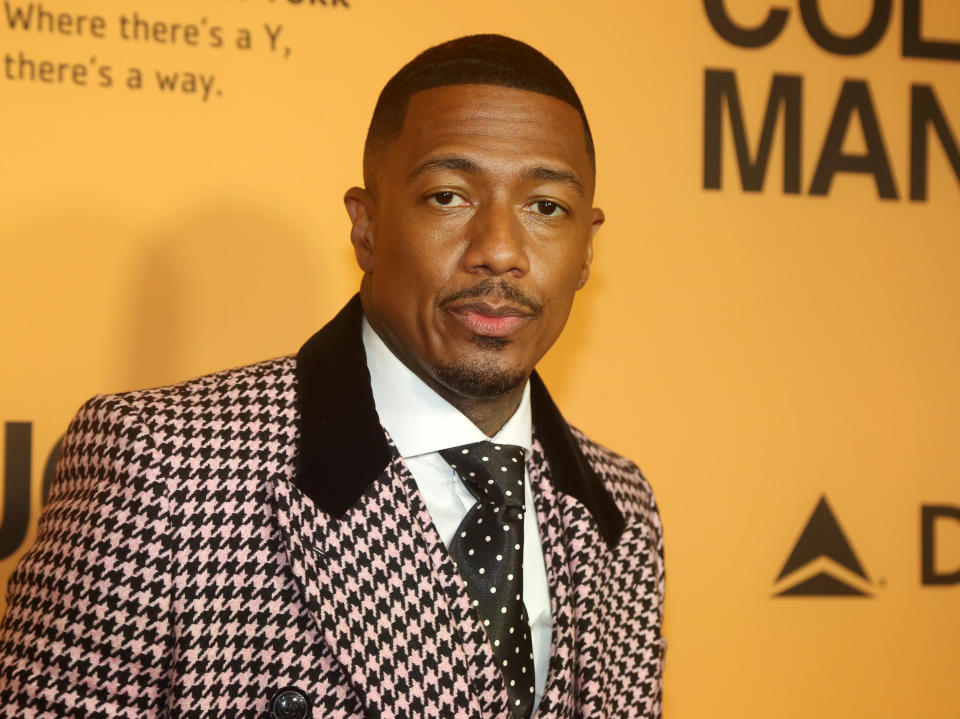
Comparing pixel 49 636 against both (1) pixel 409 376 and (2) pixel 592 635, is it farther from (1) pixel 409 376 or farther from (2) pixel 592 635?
(2) pixel 592 635

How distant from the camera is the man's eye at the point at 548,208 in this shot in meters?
1.31

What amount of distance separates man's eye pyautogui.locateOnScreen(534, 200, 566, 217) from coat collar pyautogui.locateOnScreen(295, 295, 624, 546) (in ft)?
0.87

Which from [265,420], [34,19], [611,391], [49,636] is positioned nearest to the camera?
[49,636]

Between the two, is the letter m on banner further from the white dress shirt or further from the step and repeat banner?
the white dress shirt

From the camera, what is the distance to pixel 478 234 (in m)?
1.26

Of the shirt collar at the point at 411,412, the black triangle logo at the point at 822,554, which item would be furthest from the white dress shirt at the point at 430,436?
the black triangle logo at the point at 822,554

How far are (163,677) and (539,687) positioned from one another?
0.43 m

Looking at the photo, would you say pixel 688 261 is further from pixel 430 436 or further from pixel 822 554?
pixel 430 436

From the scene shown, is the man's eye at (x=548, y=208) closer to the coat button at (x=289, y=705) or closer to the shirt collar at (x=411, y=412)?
the shirt collar at (x=411, y=412)

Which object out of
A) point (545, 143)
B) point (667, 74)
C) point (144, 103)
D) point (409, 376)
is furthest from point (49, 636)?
point (667, 74)

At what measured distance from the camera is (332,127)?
6.32 ft

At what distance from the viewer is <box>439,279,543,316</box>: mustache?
125 cm

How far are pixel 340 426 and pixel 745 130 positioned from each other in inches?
45.9

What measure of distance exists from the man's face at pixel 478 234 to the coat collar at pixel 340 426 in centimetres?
6
